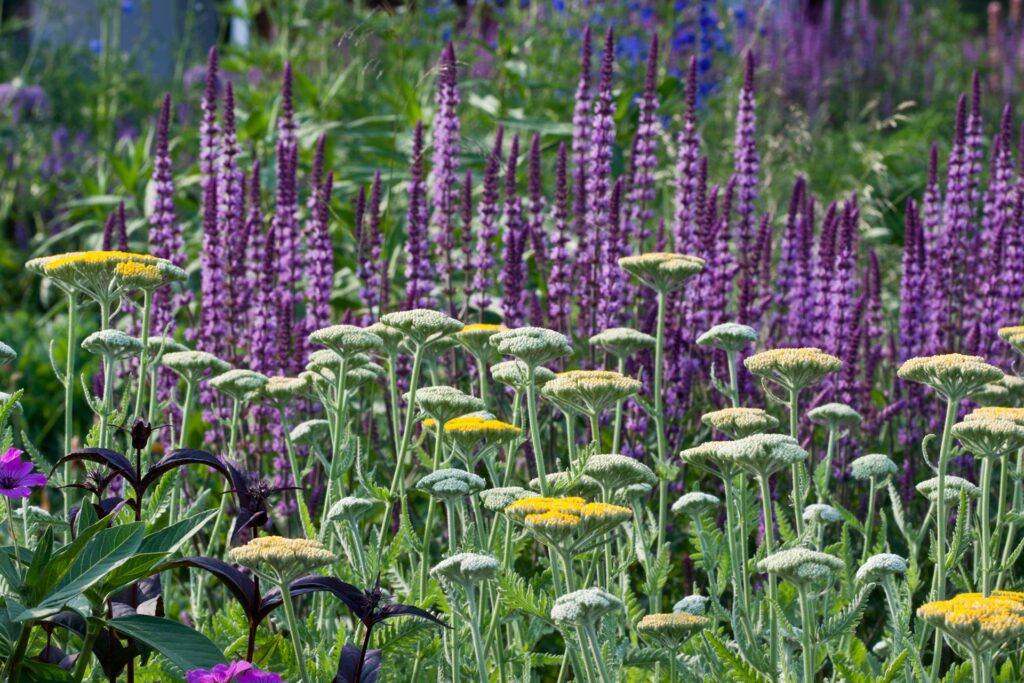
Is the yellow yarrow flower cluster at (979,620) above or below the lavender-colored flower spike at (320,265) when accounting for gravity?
below

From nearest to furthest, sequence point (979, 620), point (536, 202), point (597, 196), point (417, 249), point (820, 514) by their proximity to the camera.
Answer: point (979, 620)
point (820, 514)
point (417, 249)
point (597, 196)
point (536, 202)

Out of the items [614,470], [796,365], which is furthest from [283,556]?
[796,365]

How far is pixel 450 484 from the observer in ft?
7.52

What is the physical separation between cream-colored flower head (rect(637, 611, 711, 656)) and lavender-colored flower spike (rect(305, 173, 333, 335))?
2.30m

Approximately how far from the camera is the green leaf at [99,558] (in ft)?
6.16

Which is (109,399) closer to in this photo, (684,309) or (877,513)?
(684,309)

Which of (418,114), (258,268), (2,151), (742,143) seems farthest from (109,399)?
(2,151)

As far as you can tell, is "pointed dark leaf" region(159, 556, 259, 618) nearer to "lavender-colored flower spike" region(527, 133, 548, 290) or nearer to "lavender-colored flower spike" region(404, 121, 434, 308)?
"lavender-colored flower spike" region(404, 121, 434, 308)

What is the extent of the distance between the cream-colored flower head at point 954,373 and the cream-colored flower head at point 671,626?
64cm

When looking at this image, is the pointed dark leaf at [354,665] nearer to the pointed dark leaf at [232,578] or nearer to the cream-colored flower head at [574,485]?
the pointed dark leaf at [232,578]

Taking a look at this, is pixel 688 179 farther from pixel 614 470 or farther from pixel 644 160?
pixel 614 470

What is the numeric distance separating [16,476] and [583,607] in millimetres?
1015

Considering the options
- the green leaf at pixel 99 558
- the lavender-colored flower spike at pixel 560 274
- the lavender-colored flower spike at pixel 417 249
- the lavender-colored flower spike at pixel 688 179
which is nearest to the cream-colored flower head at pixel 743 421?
the green leaf at pixel 99 558

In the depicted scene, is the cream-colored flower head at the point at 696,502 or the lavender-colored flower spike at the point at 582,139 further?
the lavender-colored flower spike at the point at 582,139
